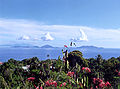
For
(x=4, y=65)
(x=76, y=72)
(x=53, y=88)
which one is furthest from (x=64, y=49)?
(x=4, y=65)

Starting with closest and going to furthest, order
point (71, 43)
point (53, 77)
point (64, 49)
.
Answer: point (71, 43) < point (64, 49) < point (53, 77)

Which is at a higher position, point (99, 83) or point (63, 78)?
point (63, 78)

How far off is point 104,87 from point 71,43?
121 centimetres

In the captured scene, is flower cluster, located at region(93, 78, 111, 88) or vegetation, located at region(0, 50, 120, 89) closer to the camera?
vegetation, located at region(0, 50, 120, 89)

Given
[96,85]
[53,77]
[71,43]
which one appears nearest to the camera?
[71,43]

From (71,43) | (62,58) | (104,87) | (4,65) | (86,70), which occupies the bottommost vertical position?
(4,65)

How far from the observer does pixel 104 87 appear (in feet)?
11.7

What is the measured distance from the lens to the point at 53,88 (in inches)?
129

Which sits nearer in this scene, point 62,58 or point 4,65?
point 62,58

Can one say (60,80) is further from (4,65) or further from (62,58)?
(4,65)

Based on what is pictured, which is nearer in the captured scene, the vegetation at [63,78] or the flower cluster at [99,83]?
the vegetation at [63,78]

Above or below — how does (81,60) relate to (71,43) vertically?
below

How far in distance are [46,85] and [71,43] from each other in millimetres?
1060

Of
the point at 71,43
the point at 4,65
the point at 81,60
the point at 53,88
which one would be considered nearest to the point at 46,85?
the point at 53,88
